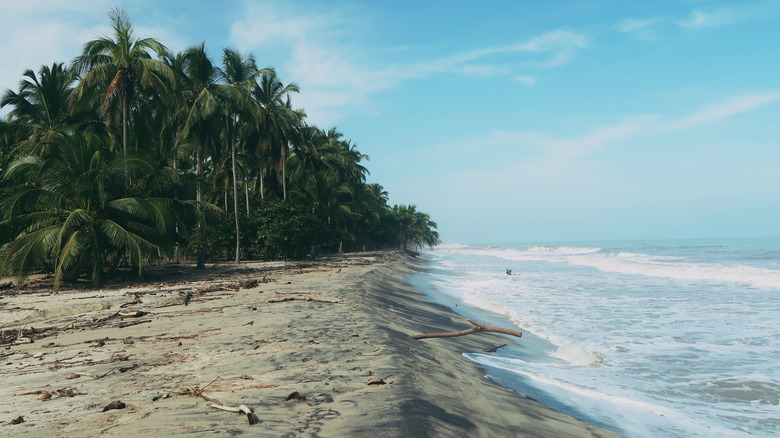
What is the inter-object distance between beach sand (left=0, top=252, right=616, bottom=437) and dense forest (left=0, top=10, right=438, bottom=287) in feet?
20.1

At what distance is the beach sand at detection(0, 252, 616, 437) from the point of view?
3.23 meters

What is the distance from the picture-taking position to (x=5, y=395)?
13.5 feet

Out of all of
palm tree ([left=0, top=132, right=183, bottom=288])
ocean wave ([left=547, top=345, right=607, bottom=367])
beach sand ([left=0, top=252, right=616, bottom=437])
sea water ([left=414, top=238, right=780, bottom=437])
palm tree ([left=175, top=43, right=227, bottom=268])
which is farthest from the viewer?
palm tree ([left=175, top=43, right=227, bottom=268])

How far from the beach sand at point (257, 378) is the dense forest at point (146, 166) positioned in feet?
20.1

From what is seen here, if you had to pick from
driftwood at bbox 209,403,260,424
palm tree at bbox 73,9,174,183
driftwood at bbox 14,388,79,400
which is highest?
palm tree at bbox 73,9,174,183

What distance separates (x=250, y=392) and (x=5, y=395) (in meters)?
2.35

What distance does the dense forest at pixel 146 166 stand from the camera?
13.8 meters

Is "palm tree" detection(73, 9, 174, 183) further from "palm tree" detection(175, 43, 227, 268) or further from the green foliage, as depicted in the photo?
the green foliage

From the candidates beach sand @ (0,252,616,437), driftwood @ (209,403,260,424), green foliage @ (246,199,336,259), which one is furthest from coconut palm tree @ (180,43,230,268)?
driftwood @ (209,403,260,424)

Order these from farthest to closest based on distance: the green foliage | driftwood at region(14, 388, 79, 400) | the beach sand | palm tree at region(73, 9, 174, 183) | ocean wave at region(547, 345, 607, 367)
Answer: the green foliage < palm tree at region(73, 9, 174, 183) < ocean wave at region(547, 345, 607, 367) < driftwood at region(14, 388, 79, 400) < the beach sand

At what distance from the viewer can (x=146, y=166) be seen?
1519 centimetres

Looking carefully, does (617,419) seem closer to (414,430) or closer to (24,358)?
(414,430)

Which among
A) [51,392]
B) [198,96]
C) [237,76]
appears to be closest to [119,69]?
[198,96]

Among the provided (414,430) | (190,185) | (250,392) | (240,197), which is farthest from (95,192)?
(240,197)
